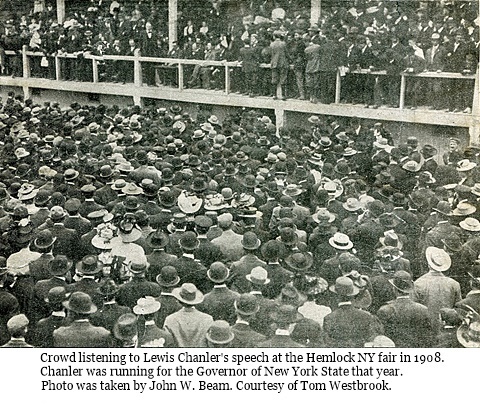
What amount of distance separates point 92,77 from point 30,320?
1401 cm

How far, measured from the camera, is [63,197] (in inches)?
282

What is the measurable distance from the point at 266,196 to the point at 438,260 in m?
2.43

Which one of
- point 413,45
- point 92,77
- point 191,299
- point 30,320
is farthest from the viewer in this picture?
point 92,77

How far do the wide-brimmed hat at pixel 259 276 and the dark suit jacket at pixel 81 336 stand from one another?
49.7 inches

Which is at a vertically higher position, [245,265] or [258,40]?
[258,40]

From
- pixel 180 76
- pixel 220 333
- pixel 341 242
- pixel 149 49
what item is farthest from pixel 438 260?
pixel 149 49

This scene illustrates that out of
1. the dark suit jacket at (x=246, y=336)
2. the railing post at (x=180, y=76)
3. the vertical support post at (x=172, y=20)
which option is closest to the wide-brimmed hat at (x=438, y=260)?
the dark suit jacket at (x=246, y=336)

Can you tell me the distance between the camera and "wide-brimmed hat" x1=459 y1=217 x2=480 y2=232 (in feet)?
21.6

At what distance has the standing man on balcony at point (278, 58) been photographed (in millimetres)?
14055

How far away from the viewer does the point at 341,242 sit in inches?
244

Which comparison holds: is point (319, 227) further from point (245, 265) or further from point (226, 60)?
point (226, 60)

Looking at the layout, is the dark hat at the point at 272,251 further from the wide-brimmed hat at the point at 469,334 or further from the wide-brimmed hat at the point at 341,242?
the wide-brimmed hat at the point at 469,334

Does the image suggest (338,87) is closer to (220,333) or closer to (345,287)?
(345,287)
